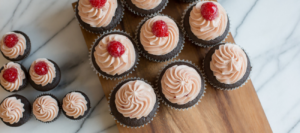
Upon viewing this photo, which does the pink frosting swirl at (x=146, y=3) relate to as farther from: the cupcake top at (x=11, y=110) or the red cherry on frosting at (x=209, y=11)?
the cupcake top at (x=11, y=110)

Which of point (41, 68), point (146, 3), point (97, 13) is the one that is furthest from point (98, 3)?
point (41, 68)

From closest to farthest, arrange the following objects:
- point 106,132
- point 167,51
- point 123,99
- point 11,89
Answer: point 123,99, point 167,51, point 11,89, point 106,132

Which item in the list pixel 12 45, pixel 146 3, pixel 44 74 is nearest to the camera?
pixel 146 3

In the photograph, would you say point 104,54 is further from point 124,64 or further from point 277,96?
point 277,96

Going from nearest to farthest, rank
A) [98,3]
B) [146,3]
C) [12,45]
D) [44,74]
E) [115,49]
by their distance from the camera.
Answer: [115,49]
[98,3]
[146,3]
[44,74]
[12,45]

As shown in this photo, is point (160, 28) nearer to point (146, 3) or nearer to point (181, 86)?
point (146, 3)

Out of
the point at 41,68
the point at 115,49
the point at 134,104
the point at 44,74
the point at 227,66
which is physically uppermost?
the point at 115,49

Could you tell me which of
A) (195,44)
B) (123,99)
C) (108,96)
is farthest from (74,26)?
(195,44)
